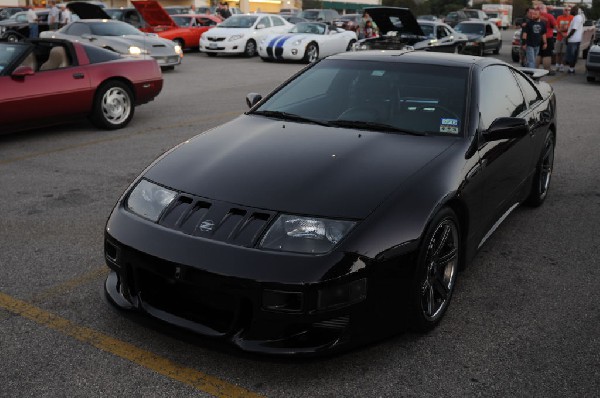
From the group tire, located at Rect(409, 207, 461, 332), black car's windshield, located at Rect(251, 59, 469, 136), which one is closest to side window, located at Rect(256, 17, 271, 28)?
black car's windshield, located at Rect(251, 59, 469, 136)

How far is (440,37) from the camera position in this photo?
58.1 feet

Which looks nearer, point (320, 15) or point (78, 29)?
point (78, 29)

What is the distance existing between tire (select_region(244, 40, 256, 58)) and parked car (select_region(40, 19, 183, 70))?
15.5 ft

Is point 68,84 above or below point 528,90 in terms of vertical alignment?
below

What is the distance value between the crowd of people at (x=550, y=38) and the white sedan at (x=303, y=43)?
6.02 meters

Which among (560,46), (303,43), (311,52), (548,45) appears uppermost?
(548,45)

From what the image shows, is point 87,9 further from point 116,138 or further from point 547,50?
point 547,50

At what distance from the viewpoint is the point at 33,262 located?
426 centimetres

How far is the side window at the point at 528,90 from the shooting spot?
198 inches

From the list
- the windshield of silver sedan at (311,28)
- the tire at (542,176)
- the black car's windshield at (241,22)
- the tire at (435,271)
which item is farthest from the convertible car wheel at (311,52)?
the tire at (435,271)

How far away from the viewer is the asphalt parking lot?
2.89m

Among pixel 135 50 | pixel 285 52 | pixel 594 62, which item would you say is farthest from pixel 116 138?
pixel 285 52

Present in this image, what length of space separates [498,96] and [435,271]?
1.65m

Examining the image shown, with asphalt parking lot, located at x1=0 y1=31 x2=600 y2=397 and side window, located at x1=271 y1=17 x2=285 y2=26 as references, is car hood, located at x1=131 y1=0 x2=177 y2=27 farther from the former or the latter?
asphalt parking lot, located at x1=0 y1=31 x2=600 y2=397
